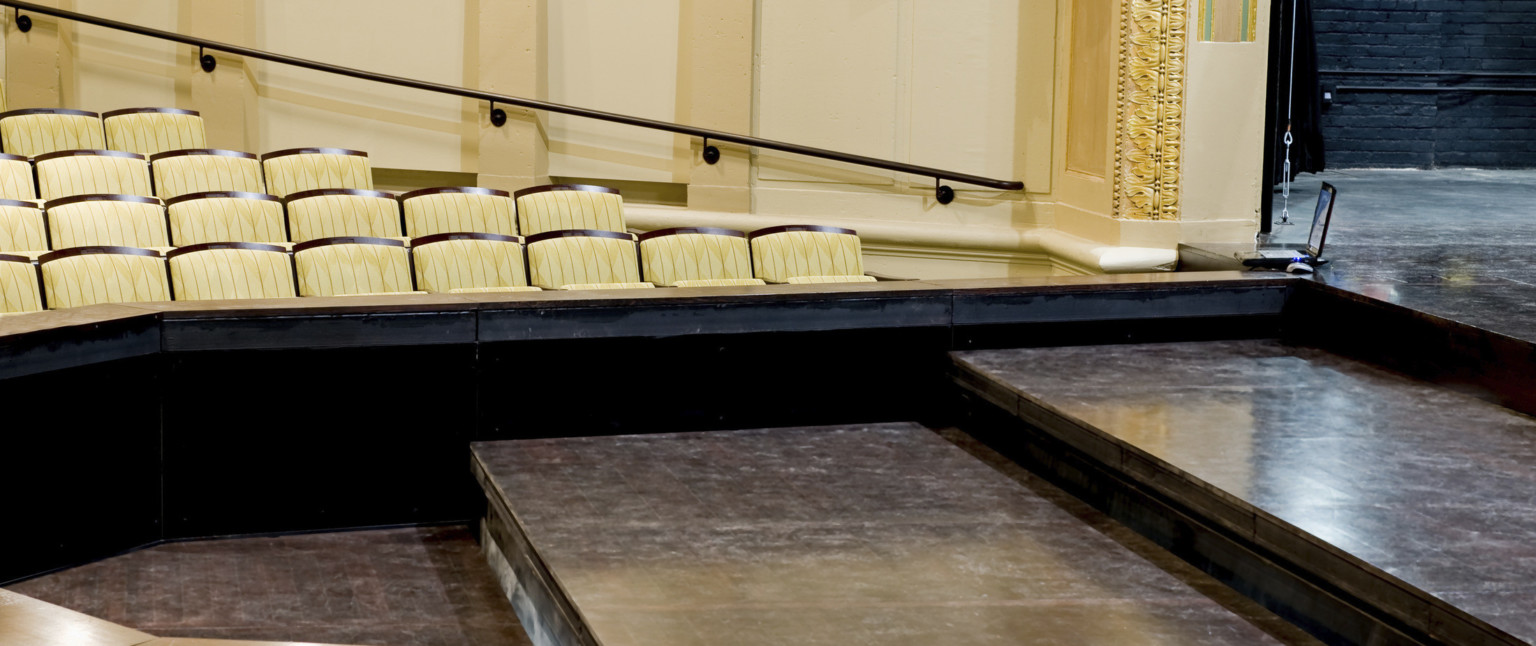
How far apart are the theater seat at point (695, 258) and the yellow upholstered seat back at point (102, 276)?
1.09 metres

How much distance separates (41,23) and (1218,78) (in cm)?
443

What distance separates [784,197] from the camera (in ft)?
18.0

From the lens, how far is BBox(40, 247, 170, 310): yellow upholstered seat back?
312 cm

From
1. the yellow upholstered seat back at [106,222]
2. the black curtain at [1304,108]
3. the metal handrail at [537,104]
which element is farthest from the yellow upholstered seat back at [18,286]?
the black curtain at [1304,108]

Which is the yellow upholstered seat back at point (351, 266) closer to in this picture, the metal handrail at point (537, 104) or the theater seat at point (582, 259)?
the theater seat at point (582, 259)

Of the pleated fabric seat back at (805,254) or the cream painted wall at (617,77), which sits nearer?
the pleated fabric seat back at (805,254)

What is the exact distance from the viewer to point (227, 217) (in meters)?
3.99

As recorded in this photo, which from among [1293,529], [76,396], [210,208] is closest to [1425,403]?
[1293,529]

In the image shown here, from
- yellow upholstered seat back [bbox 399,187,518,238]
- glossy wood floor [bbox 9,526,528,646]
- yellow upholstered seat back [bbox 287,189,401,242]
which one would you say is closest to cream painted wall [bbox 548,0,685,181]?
yellow upholstered seat back [bbox 399,187,518,238]

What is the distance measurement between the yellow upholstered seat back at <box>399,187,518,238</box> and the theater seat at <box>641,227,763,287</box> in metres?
0.66

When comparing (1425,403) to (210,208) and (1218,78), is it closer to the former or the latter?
(1218,78)

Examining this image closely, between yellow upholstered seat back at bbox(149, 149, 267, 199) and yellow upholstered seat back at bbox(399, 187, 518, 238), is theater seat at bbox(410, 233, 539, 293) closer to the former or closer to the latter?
yellow upholstered seat back at bbox(399, 187, 518, 238)

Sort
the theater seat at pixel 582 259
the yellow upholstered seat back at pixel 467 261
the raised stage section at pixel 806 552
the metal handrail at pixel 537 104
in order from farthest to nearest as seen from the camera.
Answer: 1. the metal handrail at pixel 537 104
2. the theater seat at pixel 582 259
3. the yellow upholstered seat back at pixel 467 261
4. the raised stage section at pixel 806 552

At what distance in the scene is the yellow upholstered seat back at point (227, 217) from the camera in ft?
12.9
